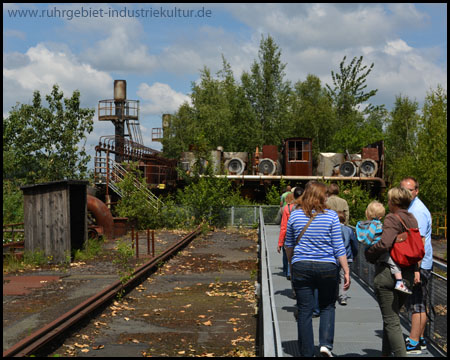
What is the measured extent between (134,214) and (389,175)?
126 ft

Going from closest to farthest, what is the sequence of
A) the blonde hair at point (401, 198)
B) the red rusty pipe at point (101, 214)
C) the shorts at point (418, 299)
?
the blonde hair at point (401, 198), the shorts at point (418, 299), the red rusty pipe at point (101, 214)

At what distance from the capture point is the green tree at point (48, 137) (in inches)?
1655

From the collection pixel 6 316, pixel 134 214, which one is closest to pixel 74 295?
pixel 6 316

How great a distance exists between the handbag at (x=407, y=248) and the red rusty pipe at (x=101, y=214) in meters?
16.6

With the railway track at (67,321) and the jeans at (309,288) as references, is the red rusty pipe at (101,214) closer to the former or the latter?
the railway track at (67,321)

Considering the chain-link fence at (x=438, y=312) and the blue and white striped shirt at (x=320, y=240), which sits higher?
the blue and white striped shirt at (x=320, y=240)

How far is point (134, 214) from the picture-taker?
25.5 m

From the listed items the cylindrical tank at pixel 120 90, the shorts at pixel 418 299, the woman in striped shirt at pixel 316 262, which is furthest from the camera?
the cylindrical tank at pixel 120 90

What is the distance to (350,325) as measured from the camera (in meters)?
6.90

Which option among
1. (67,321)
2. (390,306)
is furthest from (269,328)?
(67,321)

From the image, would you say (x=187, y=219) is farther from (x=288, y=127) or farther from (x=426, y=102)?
(x=288, y=127)

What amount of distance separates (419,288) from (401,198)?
1.03 metres

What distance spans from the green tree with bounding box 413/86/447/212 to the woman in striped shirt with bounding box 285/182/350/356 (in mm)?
28907

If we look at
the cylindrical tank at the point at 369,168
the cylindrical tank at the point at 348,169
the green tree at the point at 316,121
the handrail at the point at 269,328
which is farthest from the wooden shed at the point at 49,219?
the green tree at the point at 316,121
